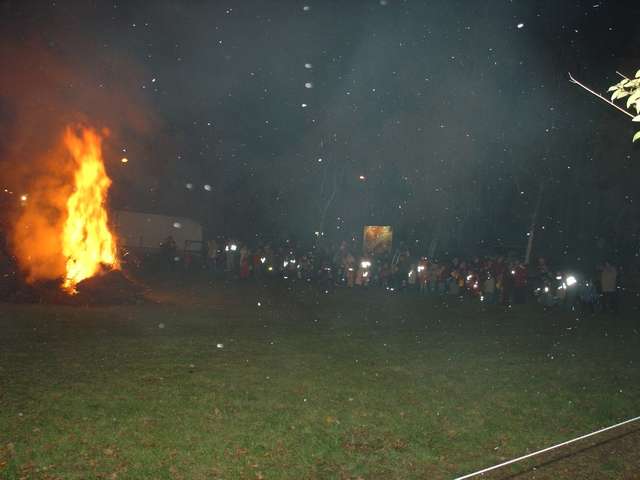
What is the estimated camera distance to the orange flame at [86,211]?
16.6 metres

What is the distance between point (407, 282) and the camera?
77.7ft

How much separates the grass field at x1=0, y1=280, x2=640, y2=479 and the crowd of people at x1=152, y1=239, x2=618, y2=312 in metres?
5.37

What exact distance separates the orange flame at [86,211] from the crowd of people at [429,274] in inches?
314

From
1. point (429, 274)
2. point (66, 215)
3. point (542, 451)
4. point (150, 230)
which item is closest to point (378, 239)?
point (429, 274)

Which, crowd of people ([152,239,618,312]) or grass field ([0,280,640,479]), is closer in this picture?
grass field ([0,280,640,479])

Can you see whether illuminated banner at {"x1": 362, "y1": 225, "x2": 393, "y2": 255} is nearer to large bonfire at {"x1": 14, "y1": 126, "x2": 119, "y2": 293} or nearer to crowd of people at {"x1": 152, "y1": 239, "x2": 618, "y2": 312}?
crowd of people at {"x1": 152, "y1": 239, "x2": 618, "y2": 312}

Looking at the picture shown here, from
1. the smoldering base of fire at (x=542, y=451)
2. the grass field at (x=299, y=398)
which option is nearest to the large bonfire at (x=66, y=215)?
the grass field at (x=299, y=398)

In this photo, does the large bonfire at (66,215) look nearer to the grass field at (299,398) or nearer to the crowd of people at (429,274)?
the grass field at (299,398)

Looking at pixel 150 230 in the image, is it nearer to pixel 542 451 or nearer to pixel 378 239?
pixel 378 239

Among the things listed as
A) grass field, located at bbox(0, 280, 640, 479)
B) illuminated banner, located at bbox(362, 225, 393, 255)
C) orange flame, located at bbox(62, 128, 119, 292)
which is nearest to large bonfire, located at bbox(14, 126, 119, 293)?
orange flame, located at bbox(62, 128, 119, 292)

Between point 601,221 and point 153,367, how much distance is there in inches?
1155

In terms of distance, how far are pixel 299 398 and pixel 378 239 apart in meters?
23.0

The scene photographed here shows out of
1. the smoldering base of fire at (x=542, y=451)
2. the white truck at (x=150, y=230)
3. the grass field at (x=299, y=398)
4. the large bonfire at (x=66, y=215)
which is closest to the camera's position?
the smoldering base of fire at (x=542, y=451)

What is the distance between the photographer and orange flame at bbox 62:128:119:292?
54.4 ft
